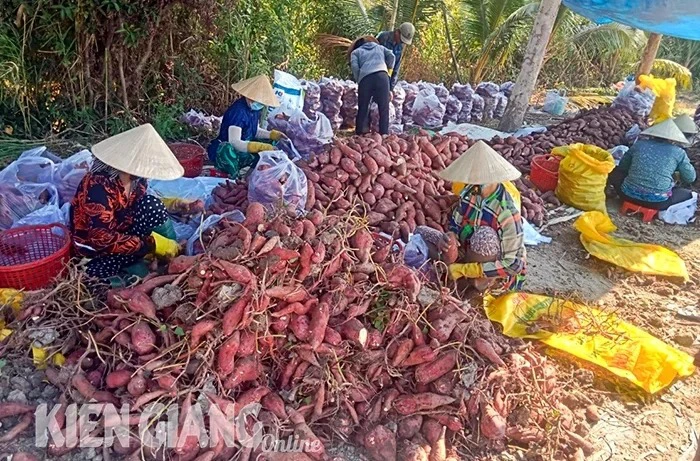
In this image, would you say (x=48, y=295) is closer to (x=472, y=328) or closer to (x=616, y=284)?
(x=472, y=328)

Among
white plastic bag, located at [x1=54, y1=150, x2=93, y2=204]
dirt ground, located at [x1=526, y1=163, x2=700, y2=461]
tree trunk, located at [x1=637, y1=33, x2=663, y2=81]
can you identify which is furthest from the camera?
tree trunk, located at [x1=637, y1=33, x2=663, y2=81]

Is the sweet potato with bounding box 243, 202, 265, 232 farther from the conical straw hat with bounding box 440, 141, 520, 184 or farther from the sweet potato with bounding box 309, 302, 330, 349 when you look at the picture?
the conical straw hat with bounding box 440, 141, 520, 184

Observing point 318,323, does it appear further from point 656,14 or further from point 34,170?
point 656,14

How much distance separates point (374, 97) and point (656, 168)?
2826 millimetres

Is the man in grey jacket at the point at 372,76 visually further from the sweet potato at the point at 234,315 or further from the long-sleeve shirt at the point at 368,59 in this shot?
the sweet potato at the point at 234,315

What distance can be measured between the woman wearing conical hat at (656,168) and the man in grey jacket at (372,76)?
8.12 ft

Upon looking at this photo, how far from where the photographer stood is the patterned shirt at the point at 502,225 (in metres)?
3.22

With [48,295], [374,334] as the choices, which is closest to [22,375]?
[48,295]

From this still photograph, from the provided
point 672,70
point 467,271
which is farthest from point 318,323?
point 672,70

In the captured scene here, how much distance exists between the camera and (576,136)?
6277 mm

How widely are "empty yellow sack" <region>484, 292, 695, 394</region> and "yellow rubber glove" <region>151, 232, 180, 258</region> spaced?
1881mm

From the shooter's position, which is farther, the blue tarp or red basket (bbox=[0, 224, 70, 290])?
the blue tarp

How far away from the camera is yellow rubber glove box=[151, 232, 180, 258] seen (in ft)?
9.74

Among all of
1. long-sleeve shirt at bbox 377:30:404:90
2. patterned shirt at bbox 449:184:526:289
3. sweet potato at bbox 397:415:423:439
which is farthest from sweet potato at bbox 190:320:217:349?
long-sleeve shirt at bbox 377:30:404:90
